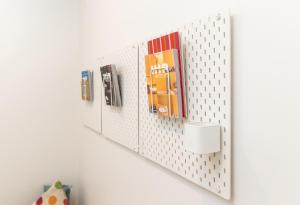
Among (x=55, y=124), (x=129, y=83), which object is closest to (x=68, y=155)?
(x=55, y=124)

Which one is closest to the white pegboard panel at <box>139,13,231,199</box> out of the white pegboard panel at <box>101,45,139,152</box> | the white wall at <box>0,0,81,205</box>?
the white pegboard panel at <box>101,45,139,152</box>

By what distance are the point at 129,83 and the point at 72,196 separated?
74.4 inches

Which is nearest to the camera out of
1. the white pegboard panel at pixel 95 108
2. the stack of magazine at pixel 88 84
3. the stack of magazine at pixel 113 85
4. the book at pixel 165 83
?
the book at pixel 165 83

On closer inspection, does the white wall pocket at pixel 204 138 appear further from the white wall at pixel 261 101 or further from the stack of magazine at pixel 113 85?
the stack of magazine at pixel 113 85

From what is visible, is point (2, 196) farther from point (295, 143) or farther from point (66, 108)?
point (295, 143)

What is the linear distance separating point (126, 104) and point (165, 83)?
57cm

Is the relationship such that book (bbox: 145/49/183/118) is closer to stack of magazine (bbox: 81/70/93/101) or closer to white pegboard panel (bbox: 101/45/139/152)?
white pegboard panel (bbox: 101/45/139/152)

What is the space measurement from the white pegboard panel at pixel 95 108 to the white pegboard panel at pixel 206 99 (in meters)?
1.04

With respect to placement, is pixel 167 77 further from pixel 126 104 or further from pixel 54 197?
pixel 54 197

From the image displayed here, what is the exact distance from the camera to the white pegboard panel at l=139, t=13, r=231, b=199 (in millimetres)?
771

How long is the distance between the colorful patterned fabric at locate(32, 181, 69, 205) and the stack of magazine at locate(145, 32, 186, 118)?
6.09ft

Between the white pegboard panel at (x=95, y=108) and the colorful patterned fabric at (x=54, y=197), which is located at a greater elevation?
the white pegboard panel at (x=95, y=108)

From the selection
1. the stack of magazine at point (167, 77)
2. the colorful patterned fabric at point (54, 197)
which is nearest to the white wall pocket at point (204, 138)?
the stack of magazine at point (167, 77)

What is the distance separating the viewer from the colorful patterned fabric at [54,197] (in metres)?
2.48
